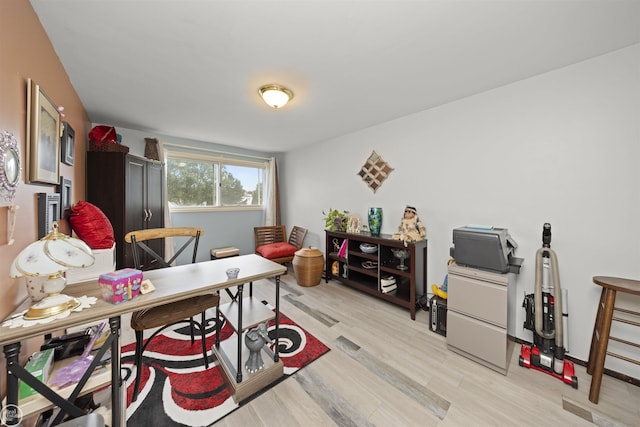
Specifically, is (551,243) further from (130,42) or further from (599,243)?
(130,42)

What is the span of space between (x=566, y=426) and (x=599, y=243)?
1.31m

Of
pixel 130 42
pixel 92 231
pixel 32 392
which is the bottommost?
pixel 32 392

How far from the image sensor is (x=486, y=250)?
6.06ft

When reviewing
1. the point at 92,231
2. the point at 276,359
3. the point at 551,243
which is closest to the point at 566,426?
the point at 551,243

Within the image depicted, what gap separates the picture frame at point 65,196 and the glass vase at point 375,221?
308 centimetres

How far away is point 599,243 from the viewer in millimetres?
1737

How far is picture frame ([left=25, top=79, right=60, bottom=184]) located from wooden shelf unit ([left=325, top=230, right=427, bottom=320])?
2830mm

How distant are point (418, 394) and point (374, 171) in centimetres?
255

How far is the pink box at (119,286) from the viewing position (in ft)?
3.52

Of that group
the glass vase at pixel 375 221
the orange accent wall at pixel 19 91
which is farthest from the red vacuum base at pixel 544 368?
the orange accent wall at pixel 19 91

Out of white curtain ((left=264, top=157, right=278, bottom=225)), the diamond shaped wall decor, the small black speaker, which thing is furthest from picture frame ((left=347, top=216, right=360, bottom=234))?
white curtain ((left=264, top=157, right=278, bottom=225))

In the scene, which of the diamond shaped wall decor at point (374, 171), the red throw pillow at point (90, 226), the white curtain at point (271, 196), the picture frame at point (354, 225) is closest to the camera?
the red throw pillow at point (90, 226)

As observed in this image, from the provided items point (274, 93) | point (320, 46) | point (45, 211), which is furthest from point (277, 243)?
point (320, 46)

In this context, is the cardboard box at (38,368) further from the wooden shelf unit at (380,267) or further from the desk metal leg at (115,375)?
the wooden shelf unit at (380,267)
